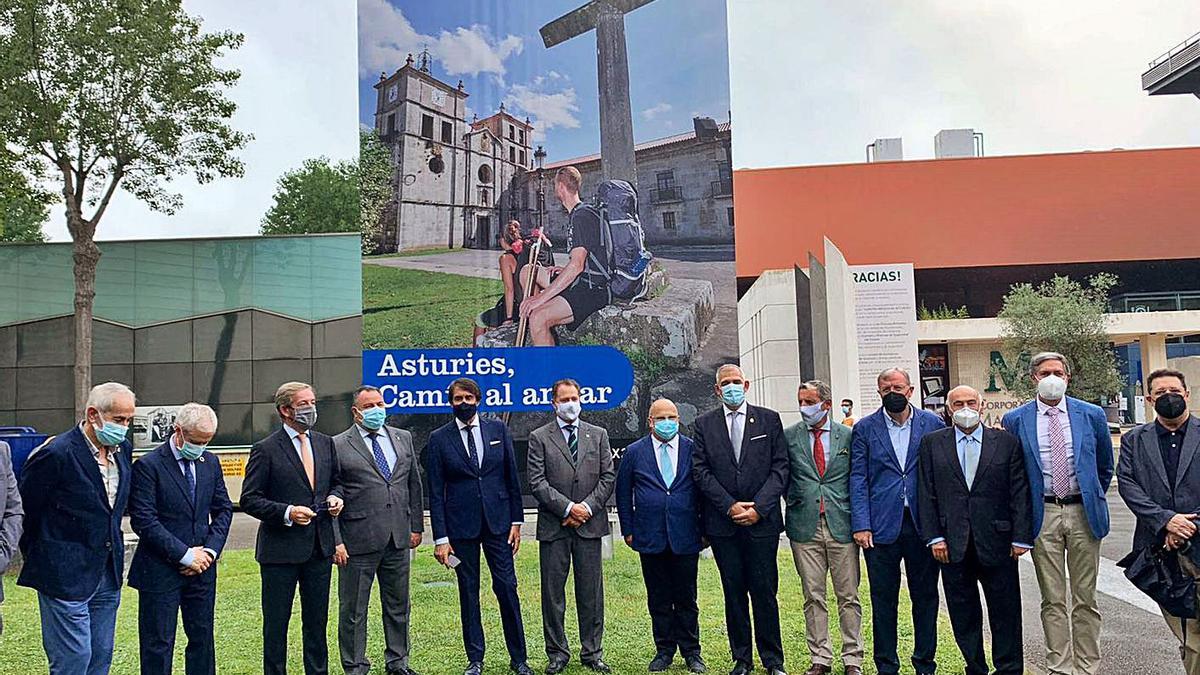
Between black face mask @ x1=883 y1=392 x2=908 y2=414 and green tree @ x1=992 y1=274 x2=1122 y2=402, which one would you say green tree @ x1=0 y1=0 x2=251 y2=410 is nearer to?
black face mask @ x1=883 y1=392 x2=908 y2=414

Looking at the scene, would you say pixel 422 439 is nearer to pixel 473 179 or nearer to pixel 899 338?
pixel 473 179

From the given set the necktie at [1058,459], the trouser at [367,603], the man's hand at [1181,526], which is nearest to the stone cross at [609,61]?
the trouser at [367,603]

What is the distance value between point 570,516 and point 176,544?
7.49 ft

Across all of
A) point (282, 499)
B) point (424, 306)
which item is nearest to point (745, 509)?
point (282, 499)

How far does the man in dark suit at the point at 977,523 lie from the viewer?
18.6ft

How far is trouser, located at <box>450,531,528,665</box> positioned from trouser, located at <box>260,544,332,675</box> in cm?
85

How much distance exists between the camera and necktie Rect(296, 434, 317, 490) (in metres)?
5.76

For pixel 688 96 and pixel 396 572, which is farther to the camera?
pixel 688 96

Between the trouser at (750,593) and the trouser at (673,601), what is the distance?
9.8 inches

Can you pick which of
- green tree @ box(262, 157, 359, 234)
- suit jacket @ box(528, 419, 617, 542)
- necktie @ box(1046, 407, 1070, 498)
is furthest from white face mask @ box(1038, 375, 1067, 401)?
green tree @ box(262, 157, 359, 234)

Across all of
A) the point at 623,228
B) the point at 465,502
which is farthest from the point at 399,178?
the point at 465,502

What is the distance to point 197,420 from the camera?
5250mm

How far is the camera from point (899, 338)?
3288 centimetres

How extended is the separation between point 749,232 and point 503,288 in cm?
2797
